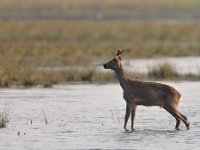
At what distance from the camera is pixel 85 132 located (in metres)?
18.6

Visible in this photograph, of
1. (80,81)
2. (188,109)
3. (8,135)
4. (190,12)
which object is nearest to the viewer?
(8,135)

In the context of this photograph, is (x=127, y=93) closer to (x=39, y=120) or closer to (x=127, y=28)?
(x=39, y=120)

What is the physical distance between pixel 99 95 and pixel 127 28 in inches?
1385

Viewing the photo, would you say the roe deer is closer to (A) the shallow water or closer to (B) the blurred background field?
(A) the shallow water

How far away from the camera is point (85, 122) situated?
A: 20.0m

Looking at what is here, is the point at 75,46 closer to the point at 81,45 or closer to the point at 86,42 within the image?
the point at 81,45

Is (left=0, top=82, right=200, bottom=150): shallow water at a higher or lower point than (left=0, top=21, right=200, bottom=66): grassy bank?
lower

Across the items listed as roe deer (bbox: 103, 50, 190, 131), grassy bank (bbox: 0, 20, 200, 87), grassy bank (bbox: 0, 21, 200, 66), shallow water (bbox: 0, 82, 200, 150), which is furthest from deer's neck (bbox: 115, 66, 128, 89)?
grassy bank (bbox: 0, 21, 200, 66)

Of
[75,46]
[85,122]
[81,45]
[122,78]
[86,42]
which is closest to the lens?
[122,78]

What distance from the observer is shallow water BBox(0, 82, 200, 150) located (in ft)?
56.3

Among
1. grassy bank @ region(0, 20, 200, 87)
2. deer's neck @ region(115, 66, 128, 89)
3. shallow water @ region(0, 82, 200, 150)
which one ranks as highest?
deer's neck @ region(115, 66, 128, 89)

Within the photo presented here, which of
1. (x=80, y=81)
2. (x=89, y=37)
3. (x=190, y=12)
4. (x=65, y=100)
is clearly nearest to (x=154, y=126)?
(x=65, y=100)

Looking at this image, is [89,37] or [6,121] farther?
[89,37]

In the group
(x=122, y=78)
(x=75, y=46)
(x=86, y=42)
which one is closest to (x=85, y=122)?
(x=122, y=78)
